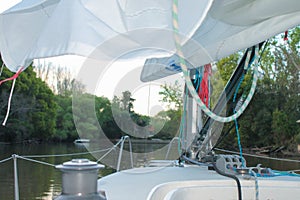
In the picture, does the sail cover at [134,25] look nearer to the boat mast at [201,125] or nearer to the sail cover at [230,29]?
the sail cover at [230,29]

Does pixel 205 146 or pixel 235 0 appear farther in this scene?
pixel 205 146

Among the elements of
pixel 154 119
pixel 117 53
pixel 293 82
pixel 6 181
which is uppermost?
pixel 293 82

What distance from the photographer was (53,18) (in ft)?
3.57

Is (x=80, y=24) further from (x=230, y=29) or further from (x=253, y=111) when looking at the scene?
(x=253, y=111)

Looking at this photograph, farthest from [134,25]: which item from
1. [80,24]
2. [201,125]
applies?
[201,125]

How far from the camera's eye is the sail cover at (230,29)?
961mm

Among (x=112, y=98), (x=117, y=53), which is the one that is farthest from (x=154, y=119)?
(x=117, y=53)

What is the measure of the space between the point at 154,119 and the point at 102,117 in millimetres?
212

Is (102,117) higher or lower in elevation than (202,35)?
lower

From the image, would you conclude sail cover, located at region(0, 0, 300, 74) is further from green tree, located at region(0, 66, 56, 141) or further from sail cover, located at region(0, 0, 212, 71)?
green tree, located at region(0, 66, 56, 141)

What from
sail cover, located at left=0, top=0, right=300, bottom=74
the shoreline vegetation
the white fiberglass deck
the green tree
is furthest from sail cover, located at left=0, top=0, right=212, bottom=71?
the green tree

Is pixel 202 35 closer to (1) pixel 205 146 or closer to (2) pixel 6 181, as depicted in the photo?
(1) pixel 205 146

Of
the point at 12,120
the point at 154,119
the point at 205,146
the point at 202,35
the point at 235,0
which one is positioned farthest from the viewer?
the point at 12,120

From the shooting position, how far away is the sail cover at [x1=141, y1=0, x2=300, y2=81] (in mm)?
961
